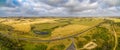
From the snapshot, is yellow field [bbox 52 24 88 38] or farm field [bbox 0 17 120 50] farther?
yellow field [bbox 52 24 88 38]

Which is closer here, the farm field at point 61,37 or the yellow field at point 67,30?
the farm field at point 61,37

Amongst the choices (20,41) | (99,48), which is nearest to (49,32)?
(20,41)

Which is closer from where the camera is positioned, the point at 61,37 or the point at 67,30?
the point at 61,37

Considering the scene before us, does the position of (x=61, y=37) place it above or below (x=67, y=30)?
below

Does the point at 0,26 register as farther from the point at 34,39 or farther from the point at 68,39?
the point at 68,39
